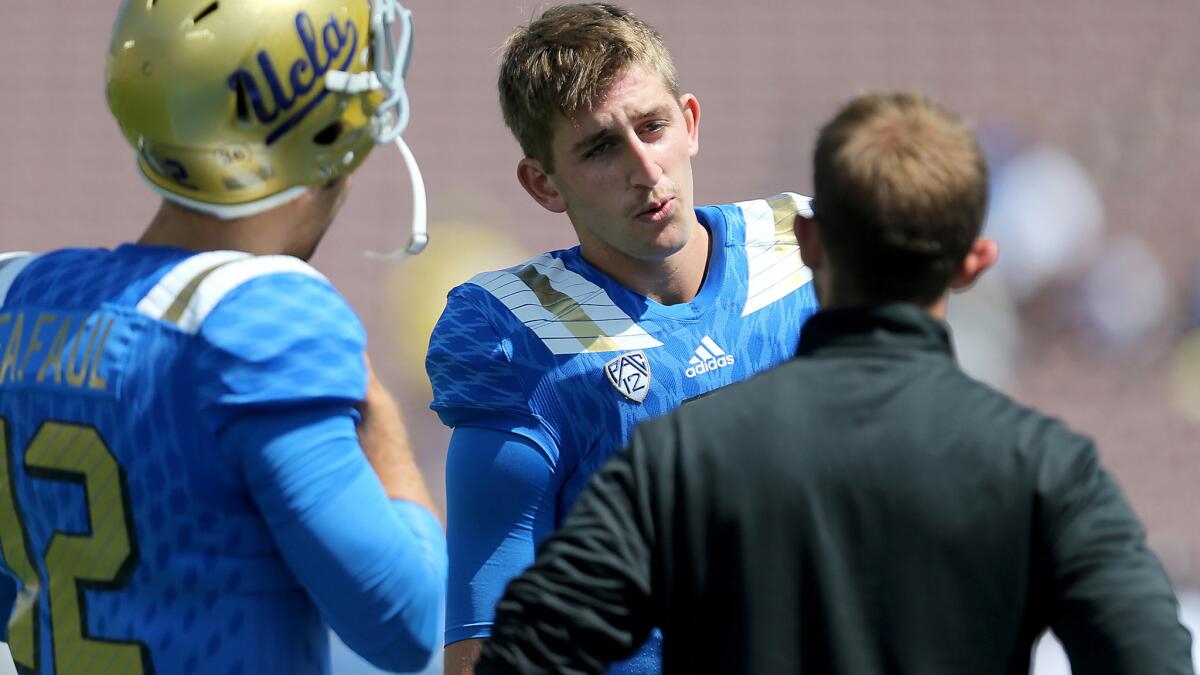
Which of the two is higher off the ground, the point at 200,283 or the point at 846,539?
the point at 200,283

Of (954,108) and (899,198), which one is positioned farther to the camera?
(954,108)

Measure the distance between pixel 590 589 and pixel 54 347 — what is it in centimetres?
68

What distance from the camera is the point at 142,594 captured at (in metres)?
1.69

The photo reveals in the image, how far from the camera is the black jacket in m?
1.54

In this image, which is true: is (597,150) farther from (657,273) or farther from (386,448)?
(386,448)

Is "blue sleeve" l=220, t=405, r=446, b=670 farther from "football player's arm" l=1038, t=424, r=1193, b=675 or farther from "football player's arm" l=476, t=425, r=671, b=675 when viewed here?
"football player's arm" l=1038, t=424, r=1193, b=675

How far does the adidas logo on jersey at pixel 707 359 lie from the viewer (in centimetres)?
248

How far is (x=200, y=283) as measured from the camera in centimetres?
168

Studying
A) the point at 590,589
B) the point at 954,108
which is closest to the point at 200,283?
the point at 590,589

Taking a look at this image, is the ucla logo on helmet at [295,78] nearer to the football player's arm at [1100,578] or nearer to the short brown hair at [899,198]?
the short brown hair at [899,198]

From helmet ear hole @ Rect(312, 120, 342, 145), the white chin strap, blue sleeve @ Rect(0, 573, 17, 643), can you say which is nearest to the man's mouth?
the white chin strap

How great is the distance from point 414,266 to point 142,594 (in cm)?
527

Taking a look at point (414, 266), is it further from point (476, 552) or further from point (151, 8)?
point (151, 8)

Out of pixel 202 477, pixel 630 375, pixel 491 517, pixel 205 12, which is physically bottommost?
pixel 491 517
